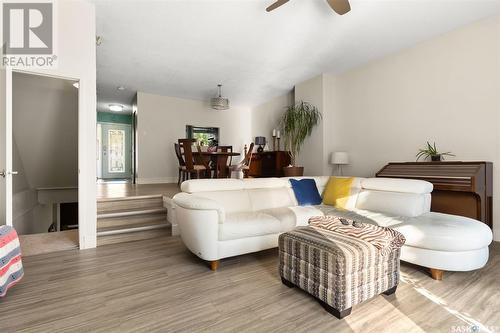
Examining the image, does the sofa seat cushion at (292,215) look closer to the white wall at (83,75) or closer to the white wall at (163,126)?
the white wall at (83,75)

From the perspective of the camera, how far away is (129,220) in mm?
3615

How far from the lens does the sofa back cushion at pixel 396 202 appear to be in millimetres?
2691

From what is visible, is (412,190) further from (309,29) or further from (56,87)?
(56,87)

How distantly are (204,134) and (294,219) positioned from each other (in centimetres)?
530

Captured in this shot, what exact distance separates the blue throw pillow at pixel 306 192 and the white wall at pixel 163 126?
178 inches

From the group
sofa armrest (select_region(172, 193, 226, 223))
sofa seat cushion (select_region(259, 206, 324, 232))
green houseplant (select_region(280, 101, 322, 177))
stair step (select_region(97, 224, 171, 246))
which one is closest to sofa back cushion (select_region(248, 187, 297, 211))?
sofa seat cushion (select_region(259, 206, 324, 232))

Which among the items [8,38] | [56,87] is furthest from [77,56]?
[56,87]

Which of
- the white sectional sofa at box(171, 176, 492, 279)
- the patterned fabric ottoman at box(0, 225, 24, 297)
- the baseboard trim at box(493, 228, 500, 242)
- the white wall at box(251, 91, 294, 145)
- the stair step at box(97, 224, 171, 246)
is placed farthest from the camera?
the white wall at box(251, 91, 294, 145)

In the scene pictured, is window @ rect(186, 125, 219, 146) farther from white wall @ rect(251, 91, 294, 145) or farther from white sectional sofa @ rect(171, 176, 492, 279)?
white sectional sofa @ rect(171, 176, 492, 279)

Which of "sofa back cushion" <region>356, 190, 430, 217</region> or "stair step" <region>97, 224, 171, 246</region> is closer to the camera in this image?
"sofa back cushion" <region>356, 190, 430, 217</region>

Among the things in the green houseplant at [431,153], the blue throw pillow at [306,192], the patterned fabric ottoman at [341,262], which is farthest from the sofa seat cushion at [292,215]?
the green houseplant at [431,153]

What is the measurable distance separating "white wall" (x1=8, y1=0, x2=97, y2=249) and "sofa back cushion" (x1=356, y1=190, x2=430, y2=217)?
3453 mm

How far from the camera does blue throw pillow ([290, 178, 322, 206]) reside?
3.40 meters

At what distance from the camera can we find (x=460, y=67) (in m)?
3.39
